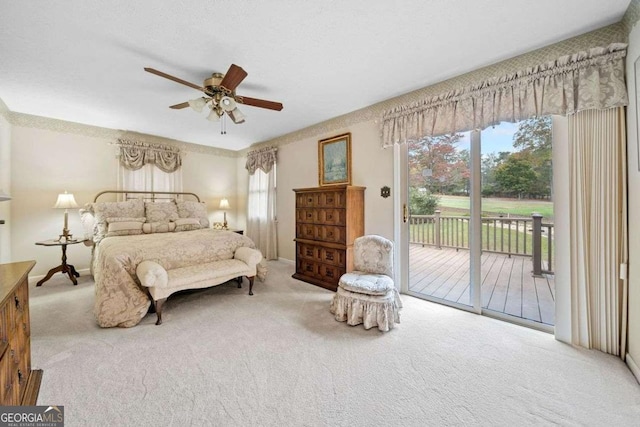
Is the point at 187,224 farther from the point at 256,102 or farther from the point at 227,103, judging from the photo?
the point at 256,102

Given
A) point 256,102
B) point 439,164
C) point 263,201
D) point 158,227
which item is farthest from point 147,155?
point 439,164

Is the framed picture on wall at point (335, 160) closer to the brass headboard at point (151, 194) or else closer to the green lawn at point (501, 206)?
the green lawn at point (501, 206)

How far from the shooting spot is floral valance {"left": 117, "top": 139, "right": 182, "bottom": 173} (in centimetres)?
453

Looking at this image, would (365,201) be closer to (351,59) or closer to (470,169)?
(470,169)

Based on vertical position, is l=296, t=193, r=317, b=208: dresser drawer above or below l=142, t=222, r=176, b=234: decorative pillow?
above

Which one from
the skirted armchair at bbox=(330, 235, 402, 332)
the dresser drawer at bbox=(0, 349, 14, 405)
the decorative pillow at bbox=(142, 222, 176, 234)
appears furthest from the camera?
the decorative pillow at bbox=(142, 222, 176, 234)

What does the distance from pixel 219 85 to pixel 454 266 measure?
12.3 ft

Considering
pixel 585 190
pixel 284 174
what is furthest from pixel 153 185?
pixel 585 190

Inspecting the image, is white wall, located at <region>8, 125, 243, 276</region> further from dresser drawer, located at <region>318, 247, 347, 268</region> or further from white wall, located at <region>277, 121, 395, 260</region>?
dresser drawer, located at <region>318, 247, 347, 268</region>

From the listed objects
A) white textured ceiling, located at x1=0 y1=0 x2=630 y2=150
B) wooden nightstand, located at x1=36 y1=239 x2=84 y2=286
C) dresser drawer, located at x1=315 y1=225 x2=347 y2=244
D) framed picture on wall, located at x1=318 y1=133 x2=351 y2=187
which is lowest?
wooden nightstand, located at x1=36 y1=239 x2=84 y2=286

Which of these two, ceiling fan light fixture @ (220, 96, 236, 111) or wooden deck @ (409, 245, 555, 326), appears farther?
wooden deck @ (409, 245, 555, 326)

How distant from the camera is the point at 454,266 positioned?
3549mm

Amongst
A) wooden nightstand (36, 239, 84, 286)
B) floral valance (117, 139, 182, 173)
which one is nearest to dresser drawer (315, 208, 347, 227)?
floral valance (117, 139, 182, 173)

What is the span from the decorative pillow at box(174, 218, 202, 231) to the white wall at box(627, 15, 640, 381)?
524 cm
